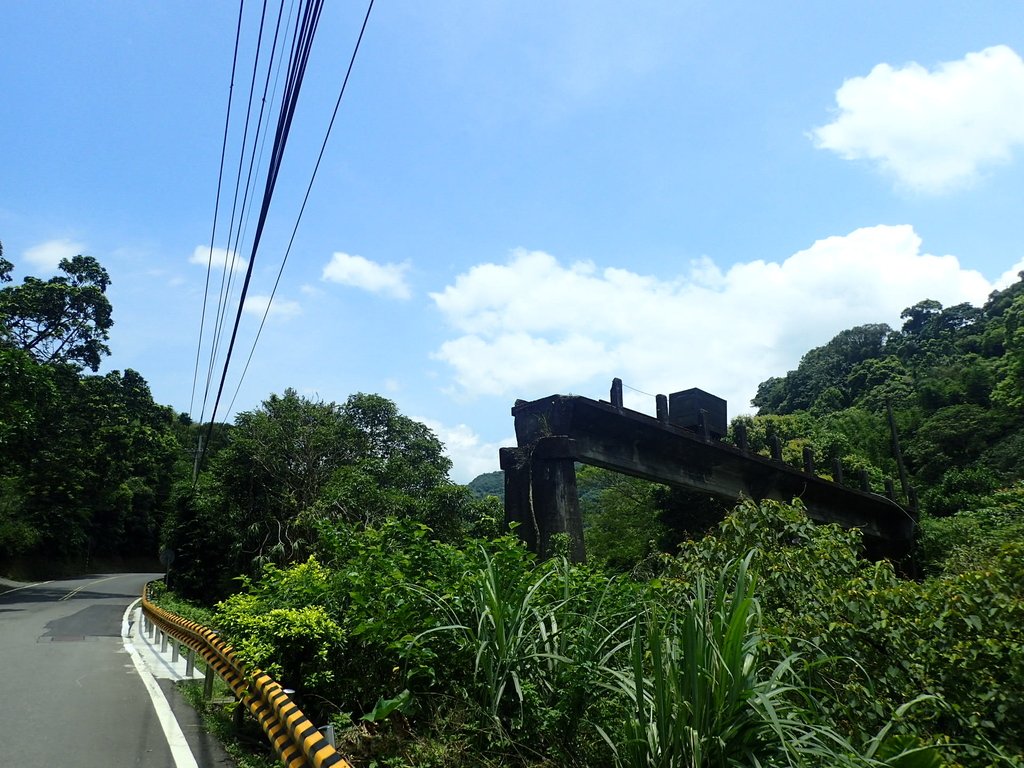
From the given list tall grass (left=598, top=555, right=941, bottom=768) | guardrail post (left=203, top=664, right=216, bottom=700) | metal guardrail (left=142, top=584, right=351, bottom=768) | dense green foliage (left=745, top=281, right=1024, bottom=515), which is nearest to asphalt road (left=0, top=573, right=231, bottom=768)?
guardrail post (left=203, top=664, right=216, bottom=700)

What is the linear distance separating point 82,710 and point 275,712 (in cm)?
422

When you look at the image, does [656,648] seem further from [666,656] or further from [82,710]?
[82,710]

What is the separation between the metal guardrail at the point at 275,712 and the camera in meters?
3.52

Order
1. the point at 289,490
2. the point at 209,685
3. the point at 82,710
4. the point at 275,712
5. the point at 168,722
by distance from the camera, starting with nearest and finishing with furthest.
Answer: the point at 275,712, the point at 168,722, the point at 82,710, the point at 209,685, the point at 289,490

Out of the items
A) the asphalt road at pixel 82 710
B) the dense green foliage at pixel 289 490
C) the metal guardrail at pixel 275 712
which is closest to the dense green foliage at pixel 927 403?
the dense green foliage at pixel 289 490

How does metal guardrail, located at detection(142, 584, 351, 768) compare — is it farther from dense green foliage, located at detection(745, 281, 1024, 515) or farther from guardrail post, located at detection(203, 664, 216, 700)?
dense green foliage, located at detection(745, 281, 1024, 515)

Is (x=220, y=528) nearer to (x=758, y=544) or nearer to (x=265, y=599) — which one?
(x=265, y=599)

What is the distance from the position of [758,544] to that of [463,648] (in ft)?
9.84

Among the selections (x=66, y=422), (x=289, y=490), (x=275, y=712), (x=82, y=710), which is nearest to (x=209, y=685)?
(x=82, y=710)

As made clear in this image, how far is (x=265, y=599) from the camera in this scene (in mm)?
7055

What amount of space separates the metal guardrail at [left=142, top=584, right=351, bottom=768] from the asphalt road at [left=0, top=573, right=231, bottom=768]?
0.60 metres

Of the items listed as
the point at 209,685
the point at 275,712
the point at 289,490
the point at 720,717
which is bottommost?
the point at 209,685

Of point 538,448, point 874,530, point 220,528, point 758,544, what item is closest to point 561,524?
point 538,448

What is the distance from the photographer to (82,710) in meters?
7.41
